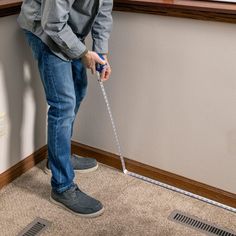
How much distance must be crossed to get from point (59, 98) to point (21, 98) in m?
0.38

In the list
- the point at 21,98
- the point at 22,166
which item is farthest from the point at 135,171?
the point at 21,98

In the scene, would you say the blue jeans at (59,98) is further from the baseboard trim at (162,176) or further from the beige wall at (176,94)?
the baseboard trim at (162,176)

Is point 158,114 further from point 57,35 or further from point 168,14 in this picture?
point 57,35

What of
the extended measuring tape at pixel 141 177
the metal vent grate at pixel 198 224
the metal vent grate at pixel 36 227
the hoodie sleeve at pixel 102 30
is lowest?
the metal vent grate at pixel 36 227

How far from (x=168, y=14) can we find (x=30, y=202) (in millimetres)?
1082

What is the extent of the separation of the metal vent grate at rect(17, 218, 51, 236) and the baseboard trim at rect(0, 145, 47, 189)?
345 mm

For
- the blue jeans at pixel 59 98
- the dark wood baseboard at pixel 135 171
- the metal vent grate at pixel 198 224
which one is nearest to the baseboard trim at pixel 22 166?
the dark wood baseboard at pixel 135 171

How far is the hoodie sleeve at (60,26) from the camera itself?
1.54m

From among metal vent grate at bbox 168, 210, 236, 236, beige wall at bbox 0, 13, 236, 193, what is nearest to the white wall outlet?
beige wall at bbox 0, 13, 236, 193

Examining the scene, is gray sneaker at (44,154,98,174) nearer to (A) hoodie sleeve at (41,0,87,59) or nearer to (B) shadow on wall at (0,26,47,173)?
(B) shadow on wall at (0,26,47,173)

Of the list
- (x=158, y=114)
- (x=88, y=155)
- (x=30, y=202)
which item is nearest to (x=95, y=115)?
(x=88, y=155)

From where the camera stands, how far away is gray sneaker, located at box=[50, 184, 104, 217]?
6.15 feet

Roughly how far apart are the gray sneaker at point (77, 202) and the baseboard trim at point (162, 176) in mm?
348

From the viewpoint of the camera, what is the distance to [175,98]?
1.94 metres
